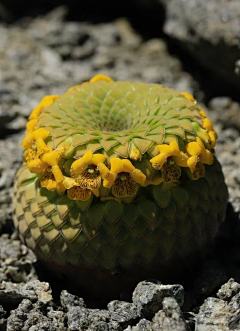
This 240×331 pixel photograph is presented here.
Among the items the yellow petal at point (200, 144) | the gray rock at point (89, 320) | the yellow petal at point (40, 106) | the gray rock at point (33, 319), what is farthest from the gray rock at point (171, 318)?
the yellow petal at point (40, 106)

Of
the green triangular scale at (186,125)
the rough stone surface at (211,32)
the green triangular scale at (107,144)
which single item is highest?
the rough stone surface at (211,32)

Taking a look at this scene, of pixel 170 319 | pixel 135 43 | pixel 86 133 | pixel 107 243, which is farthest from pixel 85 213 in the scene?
pixel 135 43

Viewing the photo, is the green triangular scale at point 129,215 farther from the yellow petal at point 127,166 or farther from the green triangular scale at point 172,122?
the green triangular scale at point 172,122

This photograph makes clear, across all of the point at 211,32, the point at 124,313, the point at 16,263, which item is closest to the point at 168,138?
the point at 124,313

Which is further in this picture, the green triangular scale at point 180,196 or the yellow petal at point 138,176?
the green triangular scale at point 180,196

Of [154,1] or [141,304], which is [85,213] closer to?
[141,304]

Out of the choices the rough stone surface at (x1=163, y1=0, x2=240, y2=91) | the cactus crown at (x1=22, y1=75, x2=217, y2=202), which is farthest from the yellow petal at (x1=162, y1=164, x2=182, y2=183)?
the rough stone surface at (x1=163, y1=0, x2=240, y2=91)
